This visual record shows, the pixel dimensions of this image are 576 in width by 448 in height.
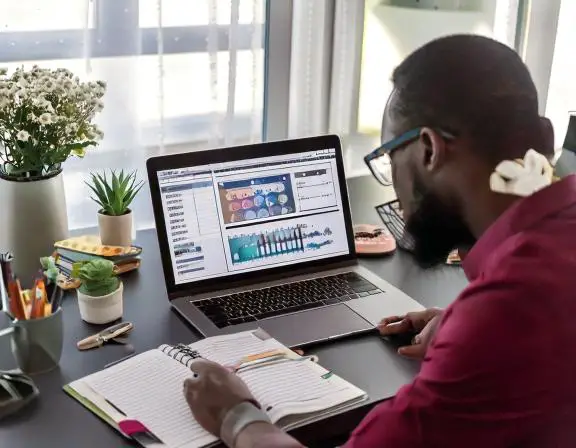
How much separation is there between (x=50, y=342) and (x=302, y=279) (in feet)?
1.70

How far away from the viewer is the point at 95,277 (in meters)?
1.39

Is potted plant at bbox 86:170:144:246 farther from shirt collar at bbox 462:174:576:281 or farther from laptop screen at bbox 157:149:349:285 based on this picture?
shirt collar at bbox 462:174:576:281

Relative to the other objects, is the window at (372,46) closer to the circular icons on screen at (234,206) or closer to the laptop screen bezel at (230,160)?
the laptop screen bezel at (230,160)

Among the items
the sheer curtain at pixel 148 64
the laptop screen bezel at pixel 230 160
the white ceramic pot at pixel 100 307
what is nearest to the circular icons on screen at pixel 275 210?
the laptop screen bezel at pixel 230 160

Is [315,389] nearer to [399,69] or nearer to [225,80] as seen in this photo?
[399,69]

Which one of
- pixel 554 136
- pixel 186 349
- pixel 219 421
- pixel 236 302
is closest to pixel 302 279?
pixel 236 302

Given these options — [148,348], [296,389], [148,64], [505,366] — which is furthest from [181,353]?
[148,64]

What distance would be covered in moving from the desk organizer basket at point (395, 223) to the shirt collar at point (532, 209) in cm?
67

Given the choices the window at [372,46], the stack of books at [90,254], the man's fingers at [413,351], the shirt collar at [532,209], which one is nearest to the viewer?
the shirt collar at [532,209]

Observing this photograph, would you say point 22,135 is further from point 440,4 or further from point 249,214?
point 440,4

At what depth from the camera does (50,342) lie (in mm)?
1253

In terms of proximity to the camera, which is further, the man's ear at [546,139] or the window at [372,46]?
the window at [372,46]

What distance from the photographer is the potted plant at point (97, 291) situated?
1386 mm

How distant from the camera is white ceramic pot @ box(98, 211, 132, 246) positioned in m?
1.67
